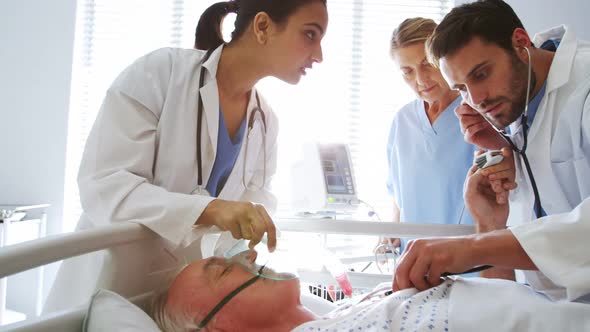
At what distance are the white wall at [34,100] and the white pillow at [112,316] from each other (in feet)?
7.86

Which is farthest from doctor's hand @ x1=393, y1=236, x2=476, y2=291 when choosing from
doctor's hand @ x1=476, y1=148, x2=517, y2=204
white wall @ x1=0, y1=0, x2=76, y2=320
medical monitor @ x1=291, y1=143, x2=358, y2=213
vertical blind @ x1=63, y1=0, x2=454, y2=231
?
white wall @ x1=0, y1=0, x2=76, y2=320

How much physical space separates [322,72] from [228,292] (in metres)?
2.32

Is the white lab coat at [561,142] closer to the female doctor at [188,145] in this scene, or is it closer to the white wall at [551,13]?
the female doctor at [188,145]

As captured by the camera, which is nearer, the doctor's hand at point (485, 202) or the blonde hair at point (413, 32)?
the doctor's hand at point (485, 202)

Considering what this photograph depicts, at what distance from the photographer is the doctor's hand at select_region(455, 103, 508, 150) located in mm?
1521

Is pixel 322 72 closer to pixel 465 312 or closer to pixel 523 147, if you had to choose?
pixel 523 147

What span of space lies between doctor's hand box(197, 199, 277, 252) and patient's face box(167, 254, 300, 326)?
0.31ft

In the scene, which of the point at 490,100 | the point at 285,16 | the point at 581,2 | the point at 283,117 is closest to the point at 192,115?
the point at 285,16

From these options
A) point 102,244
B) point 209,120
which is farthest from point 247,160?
→ point 102,244

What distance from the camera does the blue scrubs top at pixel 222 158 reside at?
1355 millimetres

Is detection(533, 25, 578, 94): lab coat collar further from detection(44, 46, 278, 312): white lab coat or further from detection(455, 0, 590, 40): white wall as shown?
detection(455, 0, 590, 40): white wall

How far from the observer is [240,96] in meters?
1.48

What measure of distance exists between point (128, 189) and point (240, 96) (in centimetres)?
54

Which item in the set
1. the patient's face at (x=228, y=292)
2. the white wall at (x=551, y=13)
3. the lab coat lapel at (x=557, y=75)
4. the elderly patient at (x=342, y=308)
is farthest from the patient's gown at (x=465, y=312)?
the white wall at (x=551, y=13)
